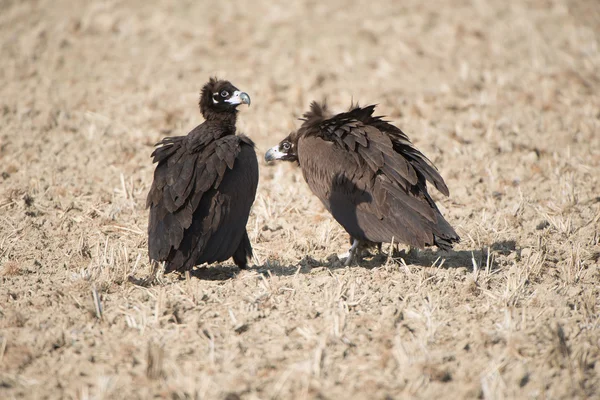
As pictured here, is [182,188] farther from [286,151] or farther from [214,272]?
[286,151]

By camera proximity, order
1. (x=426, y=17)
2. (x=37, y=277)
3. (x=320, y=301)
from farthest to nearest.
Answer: (x=426, y=17)
(x=37, y=277)
(x=320, y=301)

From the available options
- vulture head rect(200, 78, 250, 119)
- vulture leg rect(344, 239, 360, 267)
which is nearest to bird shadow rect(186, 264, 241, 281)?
vulture leg rect(344, 239, 360, 267)

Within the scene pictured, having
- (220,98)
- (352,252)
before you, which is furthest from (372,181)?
(220,98)

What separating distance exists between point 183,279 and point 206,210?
27.2 inches

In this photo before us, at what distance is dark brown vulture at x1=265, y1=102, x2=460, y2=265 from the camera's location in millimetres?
6828

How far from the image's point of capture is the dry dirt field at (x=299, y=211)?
512 cm

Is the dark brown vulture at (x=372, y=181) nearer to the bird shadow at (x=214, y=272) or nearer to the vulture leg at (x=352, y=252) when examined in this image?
the vulture leg at (x=352, y=252)

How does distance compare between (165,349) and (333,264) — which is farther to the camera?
(333,264)

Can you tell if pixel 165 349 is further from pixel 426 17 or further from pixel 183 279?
pixel 426 17

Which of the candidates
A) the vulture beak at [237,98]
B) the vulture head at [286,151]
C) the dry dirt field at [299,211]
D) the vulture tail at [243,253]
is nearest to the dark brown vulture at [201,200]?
the vulture tail at [243,253]

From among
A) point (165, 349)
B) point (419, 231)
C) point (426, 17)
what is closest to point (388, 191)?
point (419, 231)

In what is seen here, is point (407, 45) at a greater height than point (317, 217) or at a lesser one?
greater

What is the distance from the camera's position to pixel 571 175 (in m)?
9.27

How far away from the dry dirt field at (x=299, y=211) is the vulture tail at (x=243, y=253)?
0.14 m
